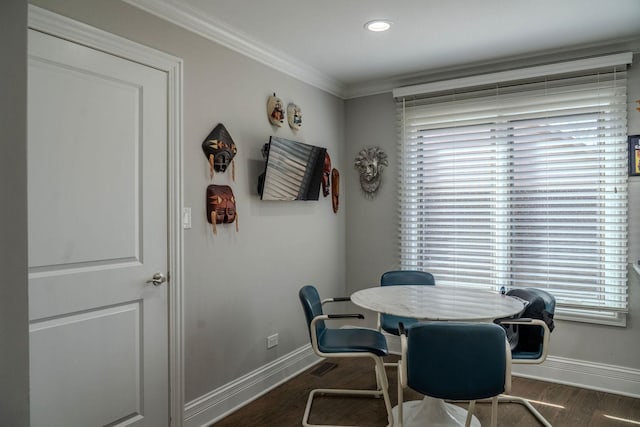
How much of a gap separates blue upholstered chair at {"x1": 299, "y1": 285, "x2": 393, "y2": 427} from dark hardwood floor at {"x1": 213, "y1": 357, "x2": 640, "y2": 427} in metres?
0.10

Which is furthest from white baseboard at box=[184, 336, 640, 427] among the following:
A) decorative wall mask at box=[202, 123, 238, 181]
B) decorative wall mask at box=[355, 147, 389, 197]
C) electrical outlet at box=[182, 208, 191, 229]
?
decorative wall mask at box=[355, 147, 389, 197]

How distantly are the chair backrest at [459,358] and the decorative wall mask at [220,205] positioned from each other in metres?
1.40

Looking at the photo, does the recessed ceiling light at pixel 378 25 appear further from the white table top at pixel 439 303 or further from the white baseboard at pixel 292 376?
the white baseboard at pixel 292 376

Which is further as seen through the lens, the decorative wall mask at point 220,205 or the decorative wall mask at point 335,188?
the decorative wall mask at point 335,188

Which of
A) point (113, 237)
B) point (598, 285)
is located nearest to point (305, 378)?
point (113, 237)

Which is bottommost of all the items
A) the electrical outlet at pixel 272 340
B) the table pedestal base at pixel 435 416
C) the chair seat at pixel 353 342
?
the table pedestal base at pixel 435 416

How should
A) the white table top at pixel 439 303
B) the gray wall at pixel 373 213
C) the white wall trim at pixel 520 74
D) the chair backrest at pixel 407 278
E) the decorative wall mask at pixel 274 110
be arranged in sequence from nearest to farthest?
the white table top at pixel 439 303
the white wall trim at pixel 520 74
the decorative wall mask at pixel 274 110
the chair backrest at pixel 407 278
the gray wall at pixel 373 213

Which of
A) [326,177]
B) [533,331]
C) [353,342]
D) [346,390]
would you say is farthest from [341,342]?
[326,177]

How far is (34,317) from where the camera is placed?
6.04 ft

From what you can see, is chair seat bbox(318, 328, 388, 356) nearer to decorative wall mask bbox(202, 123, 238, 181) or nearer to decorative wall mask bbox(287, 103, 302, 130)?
decorative wall mask bbox(202, 123, 238, 181)

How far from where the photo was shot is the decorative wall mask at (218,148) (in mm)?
2645

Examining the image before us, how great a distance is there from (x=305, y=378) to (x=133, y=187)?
200cm

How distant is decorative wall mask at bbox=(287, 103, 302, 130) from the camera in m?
3.39

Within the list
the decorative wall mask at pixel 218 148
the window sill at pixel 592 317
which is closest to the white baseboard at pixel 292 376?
the window sill at pixel 592 317
